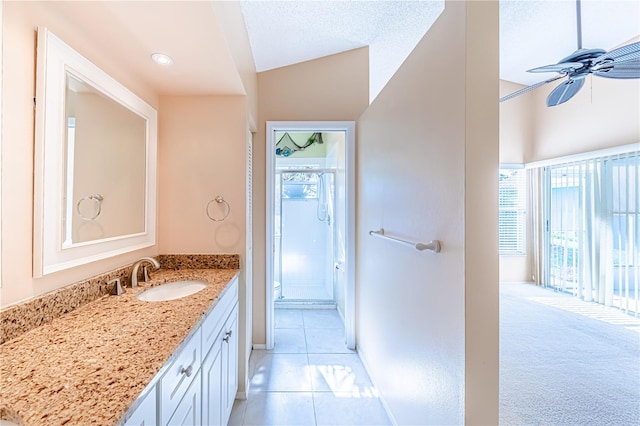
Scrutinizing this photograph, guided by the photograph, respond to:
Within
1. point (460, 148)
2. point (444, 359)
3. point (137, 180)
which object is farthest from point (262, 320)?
point (460, 148)

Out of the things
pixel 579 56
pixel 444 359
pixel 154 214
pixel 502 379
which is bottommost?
pixel 502 379

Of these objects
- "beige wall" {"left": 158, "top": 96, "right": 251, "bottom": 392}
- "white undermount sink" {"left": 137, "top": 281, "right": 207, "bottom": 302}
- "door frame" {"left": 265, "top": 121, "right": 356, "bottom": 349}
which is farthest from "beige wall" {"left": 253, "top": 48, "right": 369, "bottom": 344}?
"white undermount sink" {"left": 137, "top": 281, "right": 207, "bottom": 302}

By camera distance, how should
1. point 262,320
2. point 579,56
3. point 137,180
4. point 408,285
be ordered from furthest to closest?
point 262,320 → point 579,56 → point 137,180 → point 408,285

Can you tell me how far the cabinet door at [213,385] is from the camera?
3.73 feet

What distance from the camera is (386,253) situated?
5.57 ft

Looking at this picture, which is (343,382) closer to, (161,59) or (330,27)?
(161,59)

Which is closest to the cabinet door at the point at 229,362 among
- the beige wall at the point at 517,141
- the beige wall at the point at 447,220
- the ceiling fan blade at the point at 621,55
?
the beige wall at the point at 447,220

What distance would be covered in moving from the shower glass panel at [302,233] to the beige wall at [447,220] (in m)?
2.28

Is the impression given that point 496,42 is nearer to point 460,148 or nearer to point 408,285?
point 460,148

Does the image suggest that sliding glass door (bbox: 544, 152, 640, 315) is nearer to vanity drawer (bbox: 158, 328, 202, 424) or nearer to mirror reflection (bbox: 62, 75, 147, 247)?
vanity drawer (bbox: 158, 328, 202, 424)

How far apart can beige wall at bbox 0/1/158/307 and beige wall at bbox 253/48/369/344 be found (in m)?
1.54

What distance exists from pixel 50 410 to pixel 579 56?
345cm

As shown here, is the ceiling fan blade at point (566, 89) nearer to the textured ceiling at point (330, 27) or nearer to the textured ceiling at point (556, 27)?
the textured ceiling at point (556, 27)

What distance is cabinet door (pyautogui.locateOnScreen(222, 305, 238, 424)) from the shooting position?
1.45 m
